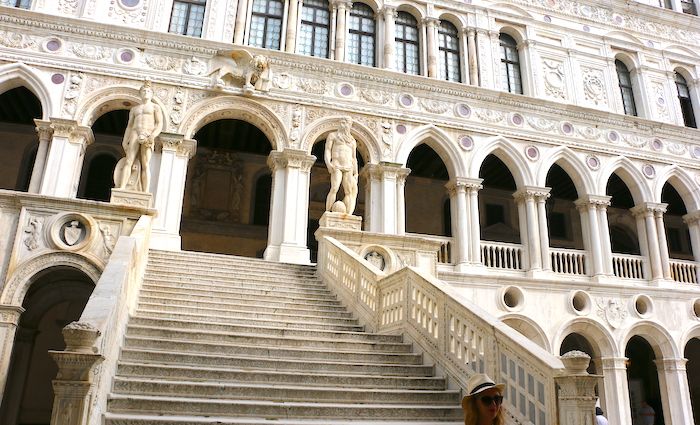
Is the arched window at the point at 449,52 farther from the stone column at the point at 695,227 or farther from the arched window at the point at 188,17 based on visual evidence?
the stone column at the point at 695,227

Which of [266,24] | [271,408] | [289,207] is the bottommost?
[271,408]

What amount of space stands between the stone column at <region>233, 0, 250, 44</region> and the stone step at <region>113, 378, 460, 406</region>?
1170 centimetres

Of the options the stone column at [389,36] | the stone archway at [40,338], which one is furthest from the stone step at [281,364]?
the stone column at [389,36]

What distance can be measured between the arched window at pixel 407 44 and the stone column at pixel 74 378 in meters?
14.1

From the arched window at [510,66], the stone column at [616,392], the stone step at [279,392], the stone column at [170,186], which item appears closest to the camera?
the stone step at [279,392]

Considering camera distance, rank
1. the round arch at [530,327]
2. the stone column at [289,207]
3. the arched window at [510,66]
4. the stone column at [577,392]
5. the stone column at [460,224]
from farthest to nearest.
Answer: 1. the arched window at [510,66]
2. the stone column at [460,224]
3. the round arch at [530,327]
4. the stone column at [289,207]
5. the stone column at [577,392]

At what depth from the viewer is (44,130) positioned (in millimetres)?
13492

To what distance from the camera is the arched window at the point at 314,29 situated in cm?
1645

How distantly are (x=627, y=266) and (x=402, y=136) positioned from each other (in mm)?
8141

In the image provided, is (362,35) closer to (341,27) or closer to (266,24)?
(341,27)

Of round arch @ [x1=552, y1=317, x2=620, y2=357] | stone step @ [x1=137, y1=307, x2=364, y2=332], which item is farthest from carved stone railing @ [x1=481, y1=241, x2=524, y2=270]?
stone step @ [x1=137, y1=307, x2=364, y2=332]

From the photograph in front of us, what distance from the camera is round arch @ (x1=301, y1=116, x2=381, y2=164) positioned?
1512 centimetres

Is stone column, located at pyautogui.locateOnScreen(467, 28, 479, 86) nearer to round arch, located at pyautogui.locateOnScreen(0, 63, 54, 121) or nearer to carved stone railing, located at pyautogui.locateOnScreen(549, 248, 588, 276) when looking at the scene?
carved stone railing, located at pyautogui.locateOnScreen(549, 248, 588, 276)

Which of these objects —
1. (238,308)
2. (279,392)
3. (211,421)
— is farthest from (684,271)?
(211,421)
